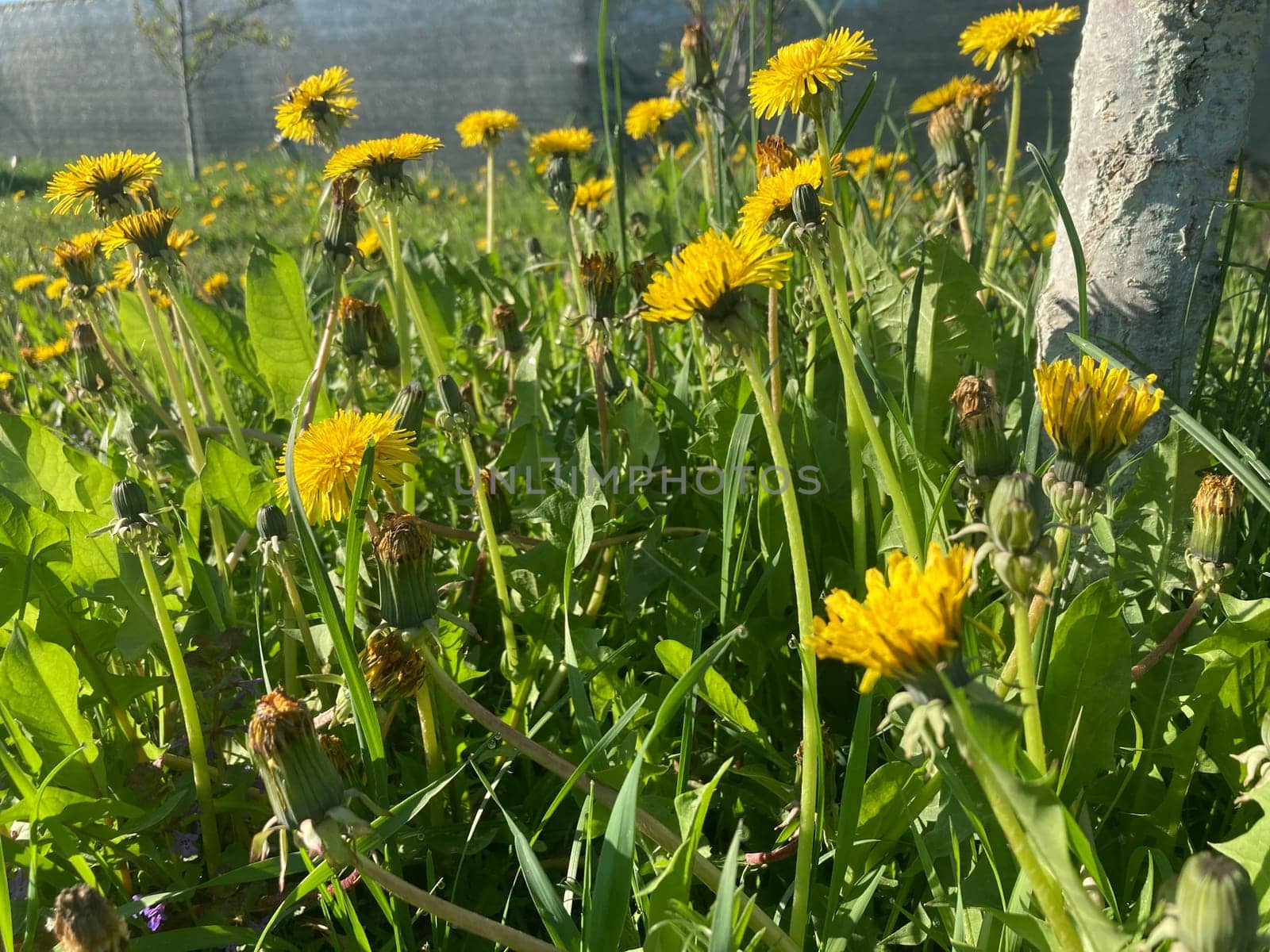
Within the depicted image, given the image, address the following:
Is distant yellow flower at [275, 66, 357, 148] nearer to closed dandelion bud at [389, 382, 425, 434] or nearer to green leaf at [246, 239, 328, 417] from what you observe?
green leaf at [246, 239, 328, 417]

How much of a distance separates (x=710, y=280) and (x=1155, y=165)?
0.71 m

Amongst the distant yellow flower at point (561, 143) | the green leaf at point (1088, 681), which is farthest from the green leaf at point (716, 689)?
the distant yellow flower at point (561, 143)

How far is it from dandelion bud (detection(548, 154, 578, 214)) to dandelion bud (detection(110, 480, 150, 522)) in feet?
3.39

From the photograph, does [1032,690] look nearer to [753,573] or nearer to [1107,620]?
[1107,620]

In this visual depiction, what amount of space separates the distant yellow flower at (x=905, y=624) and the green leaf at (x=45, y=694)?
0.80 m

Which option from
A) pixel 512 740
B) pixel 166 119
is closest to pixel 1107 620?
pixel 512 740

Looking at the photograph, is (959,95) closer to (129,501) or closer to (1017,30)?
(1017,30)

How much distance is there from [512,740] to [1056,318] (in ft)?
3.01

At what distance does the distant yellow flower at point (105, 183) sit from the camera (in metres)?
1.41

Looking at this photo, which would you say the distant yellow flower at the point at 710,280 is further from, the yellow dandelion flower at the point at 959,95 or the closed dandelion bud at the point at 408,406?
the yellow dandelion flower at the point at 959,95

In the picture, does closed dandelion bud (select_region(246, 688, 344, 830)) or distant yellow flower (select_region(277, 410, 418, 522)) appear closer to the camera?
closed dandelion bud (select_region(246, 688, 344, 830))

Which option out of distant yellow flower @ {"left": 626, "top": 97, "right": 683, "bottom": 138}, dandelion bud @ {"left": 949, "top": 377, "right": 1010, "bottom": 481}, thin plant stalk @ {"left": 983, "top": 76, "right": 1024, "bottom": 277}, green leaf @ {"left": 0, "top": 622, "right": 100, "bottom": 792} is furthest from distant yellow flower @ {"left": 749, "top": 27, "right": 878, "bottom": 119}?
distant yellow flower @ {"left": 626, "top": 97, "right": 683, "bottom": 138}

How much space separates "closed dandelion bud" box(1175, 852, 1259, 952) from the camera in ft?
1.59

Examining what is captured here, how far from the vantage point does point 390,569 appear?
33.4 inches
